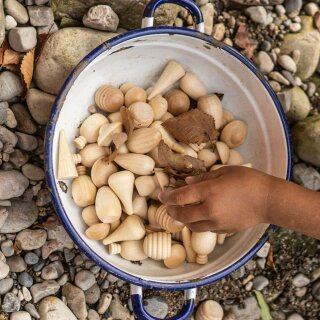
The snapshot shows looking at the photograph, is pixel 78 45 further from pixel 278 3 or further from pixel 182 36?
pixel 278 3

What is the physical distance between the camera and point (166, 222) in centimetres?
103

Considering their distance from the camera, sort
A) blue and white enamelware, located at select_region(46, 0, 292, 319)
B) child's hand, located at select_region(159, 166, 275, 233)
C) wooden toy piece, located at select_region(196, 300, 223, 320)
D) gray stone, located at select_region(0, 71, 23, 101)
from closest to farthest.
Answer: child's hand, located at select_region(159, 166, 275, 233) → blue and white enamelware, located at select_region(46, 0, 292, 319) → gray stone, located at select_region(0, 71, 23, 101) → wooden toy piece, located at select_region(196, 300, 223, 320)

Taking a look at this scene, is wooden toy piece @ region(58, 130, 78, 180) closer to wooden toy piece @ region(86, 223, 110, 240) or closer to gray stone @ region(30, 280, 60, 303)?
wooden toy piece @ region(86, 223, 110, 240)

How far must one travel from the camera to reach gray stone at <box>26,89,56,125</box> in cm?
110

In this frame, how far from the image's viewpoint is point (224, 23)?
125 centimetres

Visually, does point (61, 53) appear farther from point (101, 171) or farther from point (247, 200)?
point (247, 200)

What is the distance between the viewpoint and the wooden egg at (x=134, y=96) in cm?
107

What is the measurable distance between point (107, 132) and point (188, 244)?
9.5 inches

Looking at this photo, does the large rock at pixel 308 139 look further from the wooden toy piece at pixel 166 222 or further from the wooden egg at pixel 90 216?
the wooden egg at pixel 90 216

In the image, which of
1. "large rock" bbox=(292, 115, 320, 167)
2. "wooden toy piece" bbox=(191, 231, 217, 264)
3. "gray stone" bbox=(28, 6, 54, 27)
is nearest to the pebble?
"gray stone" bbox=(28, 6, 54, 27)

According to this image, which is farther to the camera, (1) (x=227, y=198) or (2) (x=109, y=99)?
(2) (x=109, y=99)

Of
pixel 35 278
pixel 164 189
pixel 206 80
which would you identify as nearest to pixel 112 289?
pixel 35 278

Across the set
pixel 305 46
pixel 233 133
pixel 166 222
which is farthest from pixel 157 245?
pixel 305 46

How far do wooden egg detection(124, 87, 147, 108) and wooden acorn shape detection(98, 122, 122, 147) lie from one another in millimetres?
48
